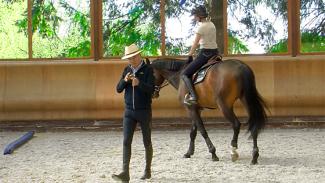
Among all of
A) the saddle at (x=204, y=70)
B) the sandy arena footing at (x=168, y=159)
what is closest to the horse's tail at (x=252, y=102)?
the sandy arena footing at (x=168, y=159)

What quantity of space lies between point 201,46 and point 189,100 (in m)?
1.00

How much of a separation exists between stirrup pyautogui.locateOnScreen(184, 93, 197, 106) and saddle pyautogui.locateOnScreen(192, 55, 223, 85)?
10.4 inches

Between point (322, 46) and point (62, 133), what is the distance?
6491mm

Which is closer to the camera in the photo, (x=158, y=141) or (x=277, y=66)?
(x=158, y=141)

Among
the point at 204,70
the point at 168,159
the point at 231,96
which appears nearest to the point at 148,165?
the point at 168,159

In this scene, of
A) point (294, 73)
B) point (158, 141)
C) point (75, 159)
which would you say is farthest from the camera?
point (294, 73)

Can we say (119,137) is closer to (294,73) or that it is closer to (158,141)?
(158,141)

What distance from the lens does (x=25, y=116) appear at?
1555 cm

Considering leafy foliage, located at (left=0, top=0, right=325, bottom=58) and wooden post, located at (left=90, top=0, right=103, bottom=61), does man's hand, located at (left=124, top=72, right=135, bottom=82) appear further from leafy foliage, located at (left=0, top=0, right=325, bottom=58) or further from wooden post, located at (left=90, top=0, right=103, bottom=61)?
wooden post, located at (left=90, top=0, right=103, bottom=61)

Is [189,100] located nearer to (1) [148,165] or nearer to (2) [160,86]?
(2) [160,86]

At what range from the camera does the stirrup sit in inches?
462

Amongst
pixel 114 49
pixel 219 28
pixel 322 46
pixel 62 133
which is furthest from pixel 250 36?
pixel 62 133

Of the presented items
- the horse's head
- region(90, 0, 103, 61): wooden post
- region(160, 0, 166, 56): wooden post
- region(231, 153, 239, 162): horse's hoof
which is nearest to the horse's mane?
the horse's head

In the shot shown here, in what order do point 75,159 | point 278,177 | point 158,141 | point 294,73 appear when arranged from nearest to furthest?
point 278,177 < point 75,159 < point 158,141 < point 294,73
